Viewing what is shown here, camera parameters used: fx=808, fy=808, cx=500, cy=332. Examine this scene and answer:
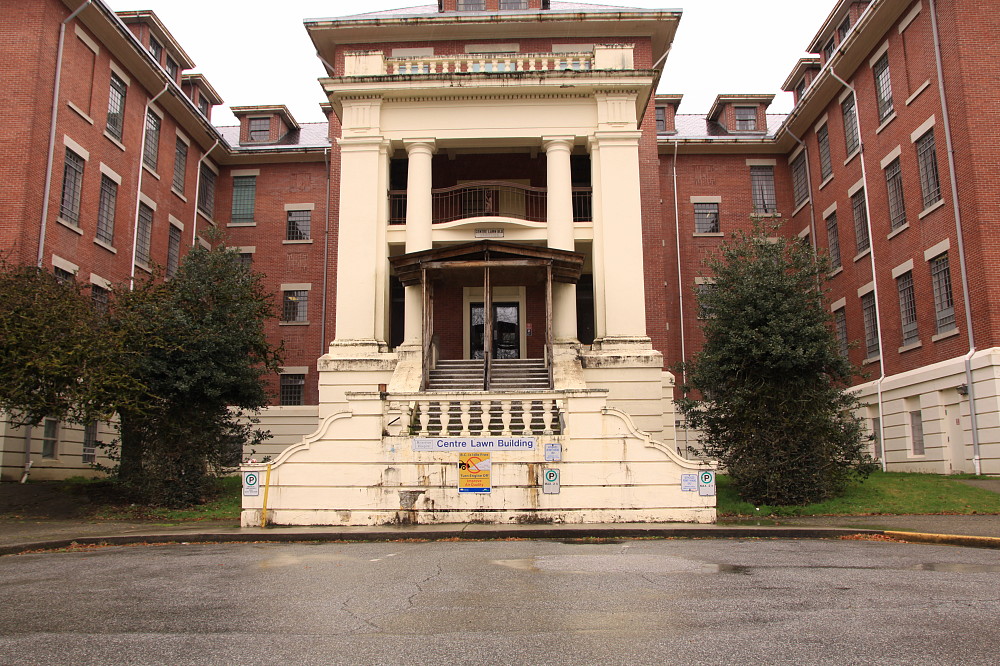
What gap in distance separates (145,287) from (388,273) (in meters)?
7.50

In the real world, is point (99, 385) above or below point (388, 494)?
above

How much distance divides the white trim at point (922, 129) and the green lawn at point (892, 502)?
11.2 metres

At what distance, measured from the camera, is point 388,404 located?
54.4ft

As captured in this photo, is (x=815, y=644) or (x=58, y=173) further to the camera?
(x=58, y=173)

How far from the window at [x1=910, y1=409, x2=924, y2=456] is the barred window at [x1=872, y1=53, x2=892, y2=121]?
999 centimetres

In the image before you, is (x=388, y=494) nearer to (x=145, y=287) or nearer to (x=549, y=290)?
(x=549, y=290)

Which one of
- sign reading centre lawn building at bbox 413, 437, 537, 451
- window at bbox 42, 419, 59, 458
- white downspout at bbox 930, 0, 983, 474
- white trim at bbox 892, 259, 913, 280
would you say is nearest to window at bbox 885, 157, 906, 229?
white trim at bbox 892, 259, 913, 280

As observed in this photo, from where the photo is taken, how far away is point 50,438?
23.8 metres

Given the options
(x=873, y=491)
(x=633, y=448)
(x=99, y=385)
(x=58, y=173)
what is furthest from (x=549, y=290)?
(x=58, y=173)

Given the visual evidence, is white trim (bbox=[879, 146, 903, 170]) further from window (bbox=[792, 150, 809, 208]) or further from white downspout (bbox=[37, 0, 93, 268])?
white downspout (bbox=[37, 0, 93, 268])

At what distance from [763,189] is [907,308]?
12.5m

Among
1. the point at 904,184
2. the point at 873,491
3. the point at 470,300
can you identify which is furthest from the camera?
the point at 470,300

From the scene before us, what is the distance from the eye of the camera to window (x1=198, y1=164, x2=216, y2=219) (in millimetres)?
36125

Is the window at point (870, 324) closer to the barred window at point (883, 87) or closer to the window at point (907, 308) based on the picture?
the window at point (907, 308)
